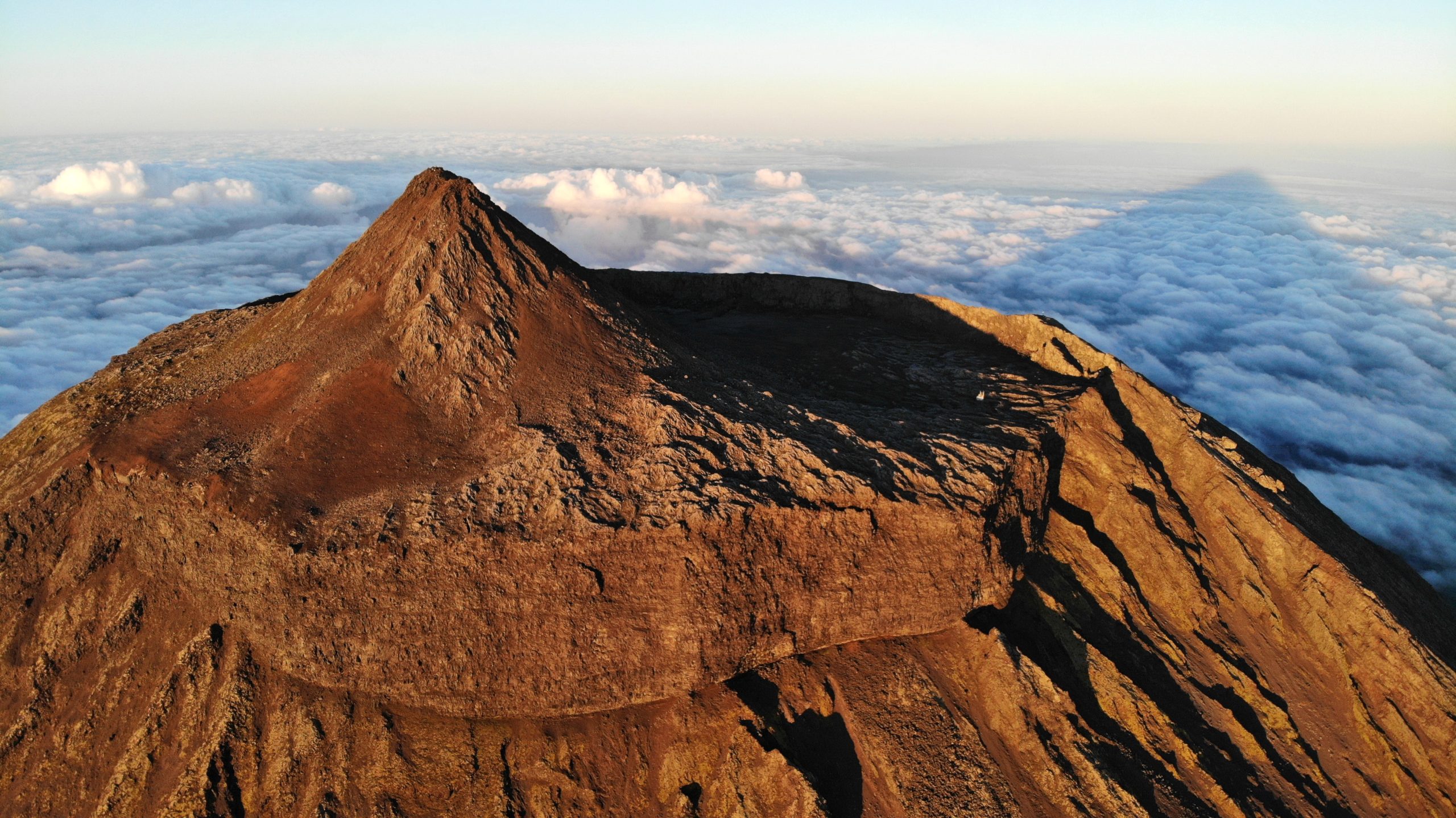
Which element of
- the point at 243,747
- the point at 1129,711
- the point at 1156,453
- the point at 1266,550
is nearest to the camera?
the point at 243,747

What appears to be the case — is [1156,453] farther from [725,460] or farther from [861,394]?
[725,460]

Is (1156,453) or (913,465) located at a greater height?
(913,465)

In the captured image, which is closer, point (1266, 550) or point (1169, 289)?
point (1266, 550)

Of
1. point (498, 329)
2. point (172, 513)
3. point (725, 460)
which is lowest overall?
point (172, 513)

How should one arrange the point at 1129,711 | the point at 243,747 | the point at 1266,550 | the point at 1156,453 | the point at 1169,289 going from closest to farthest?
the point at 243,747 → the point at 1129,711 → the point at 1266,550 → the point at 1156,453 → the point at 1169,289

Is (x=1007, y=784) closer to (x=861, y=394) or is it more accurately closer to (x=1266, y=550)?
(x=861, y=394)

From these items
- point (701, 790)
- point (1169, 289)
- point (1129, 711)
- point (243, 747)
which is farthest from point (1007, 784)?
point (1169, 289)

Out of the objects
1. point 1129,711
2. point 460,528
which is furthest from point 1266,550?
point 460,528
